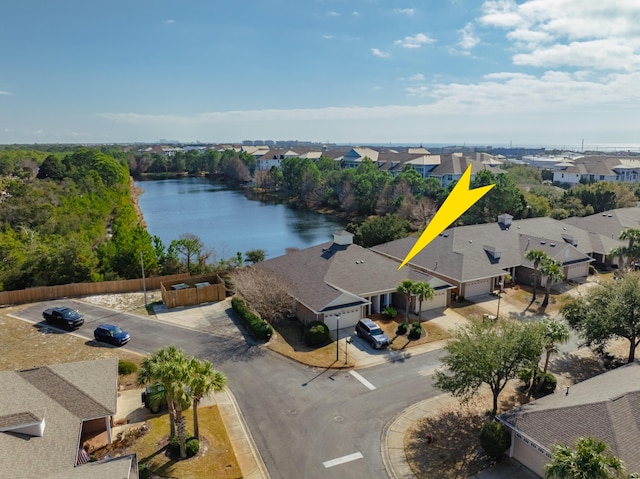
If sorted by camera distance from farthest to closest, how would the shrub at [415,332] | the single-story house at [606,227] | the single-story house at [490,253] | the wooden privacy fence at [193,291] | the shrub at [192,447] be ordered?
the single-story house at [606,227]
the single-story house at [490,253]
the wooden privacy fence at [193,291]
the shrub at [415,332]
the shrub at [192,447]

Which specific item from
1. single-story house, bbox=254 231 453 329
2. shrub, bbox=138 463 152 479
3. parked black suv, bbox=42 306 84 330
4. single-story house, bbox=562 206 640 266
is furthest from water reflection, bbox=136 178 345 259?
shrub, bbox=138 463 152 479

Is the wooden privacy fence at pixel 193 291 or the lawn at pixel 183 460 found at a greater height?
the wooden privacy fence at pixel 193 291

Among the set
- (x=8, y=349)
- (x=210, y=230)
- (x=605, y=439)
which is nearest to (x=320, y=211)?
(x=210, y=230)

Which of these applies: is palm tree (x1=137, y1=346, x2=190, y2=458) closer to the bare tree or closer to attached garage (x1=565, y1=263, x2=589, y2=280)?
the bare tree

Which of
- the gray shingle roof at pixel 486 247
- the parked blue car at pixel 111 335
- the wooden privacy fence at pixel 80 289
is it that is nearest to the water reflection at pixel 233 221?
the wooden privacy fence at pixel 80 289

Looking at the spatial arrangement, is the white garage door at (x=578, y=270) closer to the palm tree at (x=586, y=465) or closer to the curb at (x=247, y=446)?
the palm tree at (x=586, y=465)

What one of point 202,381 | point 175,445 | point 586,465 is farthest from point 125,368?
point 586,465

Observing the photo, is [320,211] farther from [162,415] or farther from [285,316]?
[162,415]
